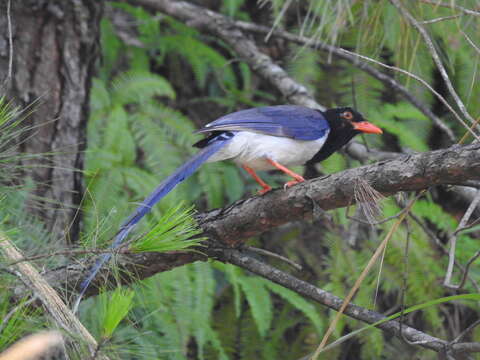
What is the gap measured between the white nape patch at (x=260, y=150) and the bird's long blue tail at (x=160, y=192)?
0.22ft

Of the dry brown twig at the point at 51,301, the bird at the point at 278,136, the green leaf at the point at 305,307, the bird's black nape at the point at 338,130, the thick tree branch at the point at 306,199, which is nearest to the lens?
the dry brown twig at the point at 51,301

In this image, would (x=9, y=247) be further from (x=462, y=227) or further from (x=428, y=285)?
(x=428, y=285)

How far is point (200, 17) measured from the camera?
4.51 metres

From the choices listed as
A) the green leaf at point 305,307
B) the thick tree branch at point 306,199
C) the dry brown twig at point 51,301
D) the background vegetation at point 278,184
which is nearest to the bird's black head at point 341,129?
the background vegetation at point 278,184

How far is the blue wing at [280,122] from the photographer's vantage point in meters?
3.66

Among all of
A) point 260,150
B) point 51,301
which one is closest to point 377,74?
point 260,150

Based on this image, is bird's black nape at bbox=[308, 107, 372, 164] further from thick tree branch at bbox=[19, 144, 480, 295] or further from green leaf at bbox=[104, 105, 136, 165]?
green leaf at bbox=[104, 105, 136, 165]

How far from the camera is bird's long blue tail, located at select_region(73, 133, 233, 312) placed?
225cm

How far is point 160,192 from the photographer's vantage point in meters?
2.87

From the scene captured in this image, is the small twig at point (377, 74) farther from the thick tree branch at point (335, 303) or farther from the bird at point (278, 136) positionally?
the thick tree branch at point (335, 303)

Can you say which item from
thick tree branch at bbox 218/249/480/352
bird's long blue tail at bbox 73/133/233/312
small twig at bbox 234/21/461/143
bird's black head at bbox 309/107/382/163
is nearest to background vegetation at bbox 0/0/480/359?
small twig at bbox 234/21/461/143

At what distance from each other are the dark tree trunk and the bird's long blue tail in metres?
0.85

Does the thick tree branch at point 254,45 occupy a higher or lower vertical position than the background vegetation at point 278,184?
higher

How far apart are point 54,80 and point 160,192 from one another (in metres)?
1.39
